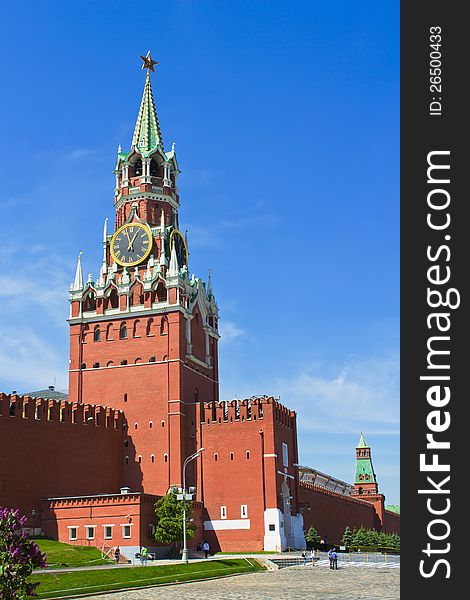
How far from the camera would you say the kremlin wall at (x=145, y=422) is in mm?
59000

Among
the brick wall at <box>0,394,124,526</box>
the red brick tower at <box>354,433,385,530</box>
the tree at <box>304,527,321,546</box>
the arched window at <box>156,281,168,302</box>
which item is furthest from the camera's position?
the red brick tower at <box>354,433,385,530</box>

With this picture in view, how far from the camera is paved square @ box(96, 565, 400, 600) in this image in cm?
3253

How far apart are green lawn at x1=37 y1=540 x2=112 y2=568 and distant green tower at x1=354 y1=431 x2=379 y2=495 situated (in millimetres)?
82738

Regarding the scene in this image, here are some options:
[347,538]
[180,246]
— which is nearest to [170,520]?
[180,246]

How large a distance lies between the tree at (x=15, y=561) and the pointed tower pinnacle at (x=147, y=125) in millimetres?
66376

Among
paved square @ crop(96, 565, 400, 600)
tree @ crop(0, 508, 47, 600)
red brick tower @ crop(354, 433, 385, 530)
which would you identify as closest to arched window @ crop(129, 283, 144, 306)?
paved square @ crop(96, 565, 400, 600)

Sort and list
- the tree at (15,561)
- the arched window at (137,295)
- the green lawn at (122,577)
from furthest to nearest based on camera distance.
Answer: the arched window at (137,295) < the green lawn at (122,577) < the tree at (15,561)

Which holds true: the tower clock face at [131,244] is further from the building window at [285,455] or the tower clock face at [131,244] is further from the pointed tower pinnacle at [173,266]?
the building window at [285,455]

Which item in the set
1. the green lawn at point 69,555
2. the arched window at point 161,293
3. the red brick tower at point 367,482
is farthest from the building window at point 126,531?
the red brick tower at point 367,482

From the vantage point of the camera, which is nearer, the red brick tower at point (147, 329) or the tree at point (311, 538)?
the red brick tower at point (147, 329)

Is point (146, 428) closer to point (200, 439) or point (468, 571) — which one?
point (200, 439)

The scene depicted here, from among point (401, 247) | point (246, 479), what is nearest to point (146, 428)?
point (246, 479)

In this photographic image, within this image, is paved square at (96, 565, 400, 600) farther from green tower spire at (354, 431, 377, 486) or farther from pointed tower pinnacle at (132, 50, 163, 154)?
green tower spire at (354, 431, 377, 486)

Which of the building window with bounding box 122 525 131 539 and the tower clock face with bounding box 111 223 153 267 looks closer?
the building window with bounding box 122 525 131 539
